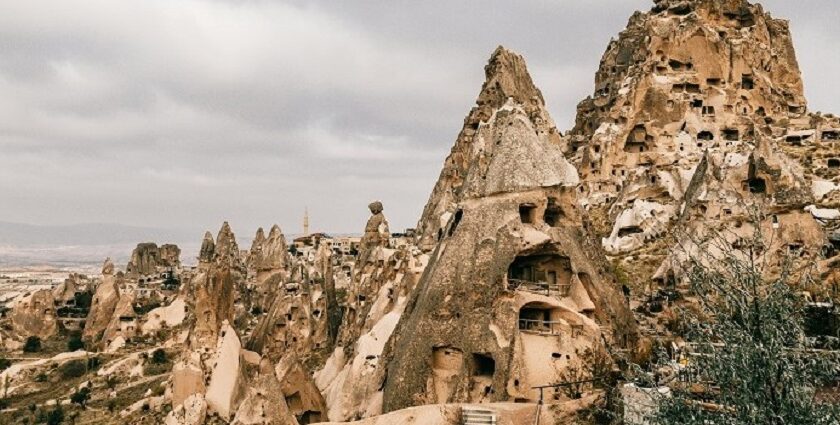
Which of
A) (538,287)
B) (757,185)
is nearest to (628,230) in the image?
(757,185)

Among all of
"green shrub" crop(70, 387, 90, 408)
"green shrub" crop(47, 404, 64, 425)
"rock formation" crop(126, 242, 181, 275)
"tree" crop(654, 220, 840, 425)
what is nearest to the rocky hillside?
"green shrub" crop(70, 387, 90, 408)

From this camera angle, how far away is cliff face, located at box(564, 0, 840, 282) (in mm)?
31547

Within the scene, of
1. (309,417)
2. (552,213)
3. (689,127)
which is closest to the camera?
(552,213)

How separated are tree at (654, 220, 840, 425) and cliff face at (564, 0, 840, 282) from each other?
72.1ft

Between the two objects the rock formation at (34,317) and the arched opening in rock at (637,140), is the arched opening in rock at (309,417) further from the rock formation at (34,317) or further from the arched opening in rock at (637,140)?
the rock formation at (34,317)

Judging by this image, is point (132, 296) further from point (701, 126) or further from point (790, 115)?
point (790, 115)

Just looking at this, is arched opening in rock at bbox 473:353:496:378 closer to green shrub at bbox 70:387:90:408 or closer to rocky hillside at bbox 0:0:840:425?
rocky hillside at bbox 0:0:840:425

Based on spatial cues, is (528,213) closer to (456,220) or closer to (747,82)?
(456,220)

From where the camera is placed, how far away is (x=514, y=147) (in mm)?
20844

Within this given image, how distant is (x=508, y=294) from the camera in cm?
1820

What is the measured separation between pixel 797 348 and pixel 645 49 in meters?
41.4

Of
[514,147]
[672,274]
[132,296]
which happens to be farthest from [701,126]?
[132,296]

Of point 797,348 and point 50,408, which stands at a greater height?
point 797,348

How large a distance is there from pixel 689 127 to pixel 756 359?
127 feet
